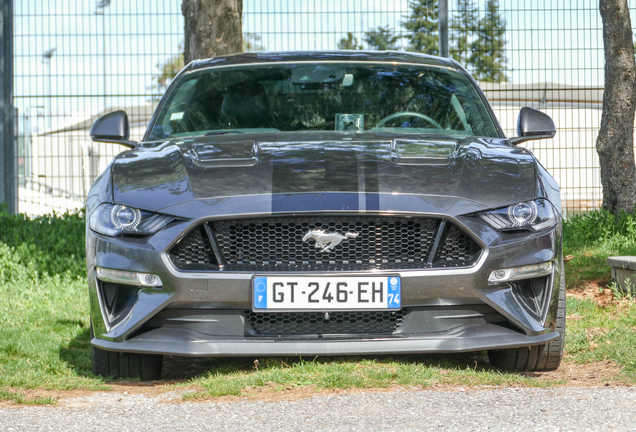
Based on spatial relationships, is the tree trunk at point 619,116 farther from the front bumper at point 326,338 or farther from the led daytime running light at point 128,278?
the led daytime running light at point 128,278

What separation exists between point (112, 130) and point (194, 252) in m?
1.45

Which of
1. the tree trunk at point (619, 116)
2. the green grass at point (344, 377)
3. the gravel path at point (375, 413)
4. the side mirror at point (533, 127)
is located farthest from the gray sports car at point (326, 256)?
the tree trunk at point (619, 116)

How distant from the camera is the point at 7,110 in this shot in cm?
870

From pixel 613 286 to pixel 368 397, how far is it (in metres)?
3.03

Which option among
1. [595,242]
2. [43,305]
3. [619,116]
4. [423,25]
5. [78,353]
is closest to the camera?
[78,353]

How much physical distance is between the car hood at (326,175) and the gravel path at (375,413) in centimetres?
73

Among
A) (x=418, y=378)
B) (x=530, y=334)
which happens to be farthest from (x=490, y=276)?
(x=418, y=378)

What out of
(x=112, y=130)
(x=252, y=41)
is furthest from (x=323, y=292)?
(x=252, y=41)

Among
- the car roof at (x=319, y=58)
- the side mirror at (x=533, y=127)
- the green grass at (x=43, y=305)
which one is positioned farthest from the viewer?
the car roof at (x=319, y=58)

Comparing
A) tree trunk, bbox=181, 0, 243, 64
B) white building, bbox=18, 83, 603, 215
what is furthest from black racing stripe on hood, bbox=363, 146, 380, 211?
white building, bbox=18, 83, 603, 215

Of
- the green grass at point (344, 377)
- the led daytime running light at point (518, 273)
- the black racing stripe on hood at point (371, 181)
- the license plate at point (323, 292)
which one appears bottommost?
the green grass at point (344, 377)

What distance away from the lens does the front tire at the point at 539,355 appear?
11.2ft

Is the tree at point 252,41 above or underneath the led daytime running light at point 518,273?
above

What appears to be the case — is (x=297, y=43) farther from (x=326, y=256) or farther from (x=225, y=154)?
(x=326, y=256)
